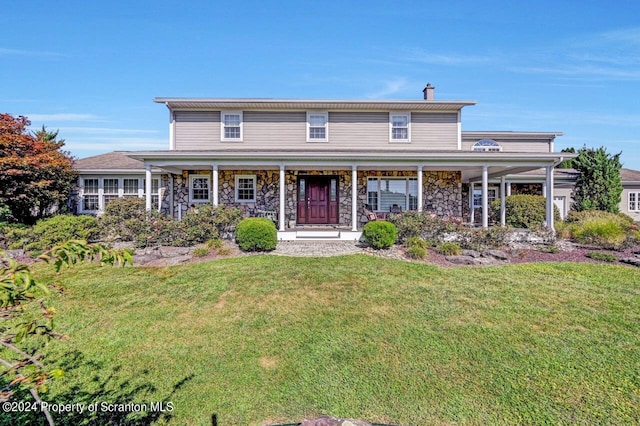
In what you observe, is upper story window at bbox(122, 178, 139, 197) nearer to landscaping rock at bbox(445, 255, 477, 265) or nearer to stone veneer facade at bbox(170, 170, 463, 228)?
stone veneer facade at bbox(170, 170, 463, 228)

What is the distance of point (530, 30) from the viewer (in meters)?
11.6

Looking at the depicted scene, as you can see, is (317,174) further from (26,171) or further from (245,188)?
(26,171)

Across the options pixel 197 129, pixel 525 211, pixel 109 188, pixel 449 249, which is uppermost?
pixel 197 129

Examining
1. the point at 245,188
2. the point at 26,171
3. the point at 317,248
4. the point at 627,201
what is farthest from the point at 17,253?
the point at 627,201

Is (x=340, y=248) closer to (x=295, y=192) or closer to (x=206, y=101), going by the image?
(x=295, y=192)

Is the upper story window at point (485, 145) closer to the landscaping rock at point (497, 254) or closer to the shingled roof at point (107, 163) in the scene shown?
the landscaping rock at point (497, 254)

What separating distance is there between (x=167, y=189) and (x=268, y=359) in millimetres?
13684

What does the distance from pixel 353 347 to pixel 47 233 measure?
11309 millimetres

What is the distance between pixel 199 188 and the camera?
14211mm

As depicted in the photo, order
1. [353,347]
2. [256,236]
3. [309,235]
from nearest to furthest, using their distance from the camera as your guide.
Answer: [353,347] → [256,236] → [309,235]

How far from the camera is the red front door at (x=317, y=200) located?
14180 mm

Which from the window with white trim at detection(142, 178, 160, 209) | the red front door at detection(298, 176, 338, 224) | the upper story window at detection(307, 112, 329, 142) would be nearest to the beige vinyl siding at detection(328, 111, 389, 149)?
the upper story window at detection(307, 112, 329, 142)

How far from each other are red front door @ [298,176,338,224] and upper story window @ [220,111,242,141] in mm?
3447

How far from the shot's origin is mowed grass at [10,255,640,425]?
10.8 feet
